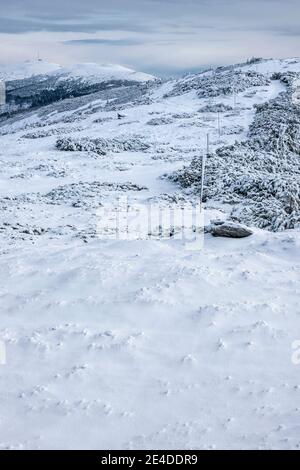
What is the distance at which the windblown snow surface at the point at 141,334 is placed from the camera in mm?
7285

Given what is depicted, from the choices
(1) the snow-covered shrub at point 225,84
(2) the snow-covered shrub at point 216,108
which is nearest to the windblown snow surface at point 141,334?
(2) the snow-covered shrub at point 216,108

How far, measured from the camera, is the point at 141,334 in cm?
966

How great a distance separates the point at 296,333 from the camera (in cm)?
975

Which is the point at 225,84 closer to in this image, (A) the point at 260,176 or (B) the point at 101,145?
A: (B) the point at 101,145

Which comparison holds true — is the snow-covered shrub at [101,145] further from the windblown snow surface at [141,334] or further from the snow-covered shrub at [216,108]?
the snow-covered shrub at [216,108]

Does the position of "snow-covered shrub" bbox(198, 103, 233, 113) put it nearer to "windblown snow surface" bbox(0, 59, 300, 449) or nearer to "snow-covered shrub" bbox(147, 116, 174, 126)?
"snow-covered shrub" bbox(147, 116, 174, 126)

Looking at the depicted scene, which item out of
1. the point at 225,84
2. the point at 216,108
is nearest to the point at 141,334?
the point at 216,108

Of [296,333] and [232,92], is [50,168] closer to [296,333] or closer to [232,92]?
[296,333]

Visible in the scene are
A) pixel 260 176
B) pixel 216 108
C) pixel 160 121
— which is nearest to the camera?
pixel 260 176

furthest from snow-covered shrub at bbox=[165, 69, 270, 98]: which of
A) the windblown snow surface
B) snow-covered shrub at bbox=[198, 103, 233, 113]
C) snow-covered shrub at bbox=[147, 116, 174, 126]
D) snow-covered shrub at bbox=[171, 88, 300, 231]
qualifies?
the windblown snow surface

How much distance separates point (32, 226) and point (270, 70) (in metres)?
62.1

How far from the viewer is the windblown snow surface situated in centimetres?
729

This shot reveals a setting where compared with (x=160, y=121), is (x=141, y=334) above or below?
below
